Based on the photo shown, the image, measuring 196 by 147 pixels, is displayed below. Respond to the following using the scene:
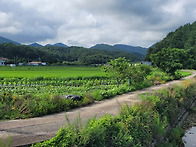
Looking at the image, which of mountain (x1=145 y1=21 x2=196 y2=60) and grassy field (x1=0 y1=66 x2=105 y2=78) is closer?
grassy field (x1=0 y1=66 x2=105 y2=78)

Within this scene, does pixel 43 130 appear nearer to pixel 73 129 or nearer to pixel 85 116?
pixel 73 129

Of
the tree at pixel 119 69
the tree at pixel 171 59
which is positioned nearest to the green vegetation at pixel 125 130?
the tree at pixel 119 69

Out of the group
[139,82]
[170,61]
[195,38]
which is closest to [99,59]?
[195,38]

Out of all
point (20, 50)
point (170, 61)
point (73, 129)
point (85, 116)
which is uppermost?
point (20, 50)

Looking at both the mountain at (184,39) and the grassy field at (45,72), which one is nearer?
the grassy field at (45,72)

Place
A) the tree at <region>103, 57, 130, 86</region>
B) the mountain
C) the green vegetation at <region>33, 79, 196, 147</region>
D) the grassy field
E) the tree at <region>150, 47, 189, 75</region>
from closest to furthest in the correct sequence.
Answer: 1. the green vegetation at <region>33, 79, 196, 147</region>
2. the tree at <region>103, 57, 130, 86</region>
3. the tree at <region>150, 47, 189, 75</region>
4. the grassy field
5. the mountain

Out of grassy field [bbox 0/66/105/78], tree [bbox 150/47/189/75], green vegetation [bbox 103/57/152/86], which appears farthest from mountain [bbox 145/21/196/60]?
green vegetation [bbox 103/57/152/86]

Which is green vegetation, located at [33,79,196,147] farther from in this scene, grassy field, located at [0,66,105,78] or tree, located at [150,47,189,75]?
grassy field, located at [0,66,105,78]

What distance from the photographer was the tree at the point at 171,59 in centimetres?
2619

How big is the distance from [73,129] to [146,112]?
3.51 m

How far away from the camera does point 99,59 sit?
118 m

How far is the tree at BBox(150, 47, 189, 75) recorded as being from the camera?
1031 inches

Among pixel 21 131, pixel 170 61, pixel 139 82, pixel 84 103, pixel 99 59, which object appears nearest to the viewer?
pixel 21 131

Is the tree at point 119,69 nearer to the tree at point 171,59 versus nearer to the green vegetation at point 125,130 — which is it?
the green vegetation at point 125,130
